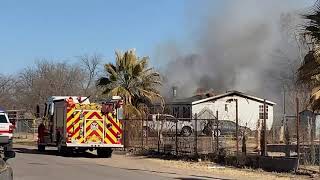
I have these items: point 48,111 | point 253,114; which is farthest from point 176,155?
point 253,114

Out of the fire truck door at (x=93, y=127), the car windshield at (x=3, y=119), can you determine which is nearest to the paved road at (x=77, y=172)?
the fire truck door at (x=93, y=127)

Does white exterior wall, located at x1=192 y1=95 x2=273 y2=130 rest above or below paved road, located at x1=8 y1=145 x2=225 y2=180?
above

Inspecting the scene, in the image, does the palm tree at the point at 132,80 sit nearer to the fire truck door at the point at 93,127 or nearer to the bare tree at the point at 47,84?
the fire truck door at the point at 93,127

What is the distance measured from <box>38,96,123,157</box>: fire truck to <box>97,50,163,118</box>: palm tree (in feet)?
23.7

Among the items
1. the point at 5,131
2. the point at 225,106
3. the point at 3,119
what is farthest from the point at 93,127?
the point at 225,106

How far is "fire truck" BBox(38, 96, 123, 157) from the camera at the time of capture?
26.2 m

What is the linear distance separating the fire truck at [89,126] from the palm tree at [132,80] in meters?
7.22

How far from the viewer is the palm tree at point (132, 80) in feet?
114

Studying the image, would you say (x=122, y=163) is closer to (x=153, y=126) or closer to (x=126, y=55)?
(x=153, y=126)

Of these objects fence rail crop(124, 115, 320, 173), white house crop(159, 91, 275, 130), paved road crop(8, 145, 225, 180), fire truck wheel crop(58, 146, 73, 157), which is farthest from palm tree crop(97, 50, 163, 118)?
white house crop(159, 91, 275, 130)

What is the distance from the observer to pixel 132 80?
35438 mm

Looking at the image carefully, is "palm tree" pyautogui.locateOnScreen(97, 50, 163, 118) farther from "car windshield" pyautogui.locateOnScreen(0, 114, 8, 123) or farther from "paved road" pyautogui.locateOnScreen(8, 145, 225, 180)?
"paved road" pyautogui.locateOnScreen(8, 145, 225, 180)

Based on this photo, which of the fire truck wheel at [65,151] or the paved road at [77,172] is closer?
the paved road at [77,172]

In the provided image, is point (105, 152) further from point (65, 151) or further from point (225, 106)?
point (225, 106)
